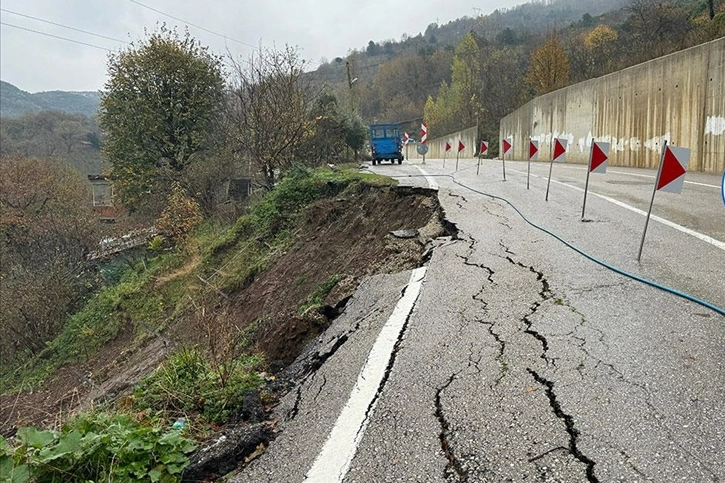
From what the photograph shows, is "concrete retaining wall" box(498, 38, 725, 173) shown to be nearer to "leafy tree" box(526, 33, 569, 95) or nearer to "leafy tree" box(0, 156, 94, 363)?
"leafy tree" box(526, 33, 569, 95)

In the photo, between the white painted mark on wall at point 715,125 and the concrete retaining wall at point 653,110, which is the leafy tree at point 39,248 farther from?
the white painted mark on wall at point 715,125

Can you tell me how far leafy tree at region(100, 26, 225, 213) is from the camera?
27000 millimetres

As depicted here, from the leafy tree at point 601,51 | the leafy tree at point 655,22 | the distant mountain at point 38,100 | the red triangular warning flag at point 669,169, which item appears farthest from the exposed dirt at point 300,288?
the distant mountain at point 38,100

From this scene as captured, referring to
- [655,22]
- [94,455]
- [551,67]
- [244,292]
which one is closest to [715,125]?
[244,292]

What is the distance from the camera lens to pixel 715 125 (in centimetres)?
1470

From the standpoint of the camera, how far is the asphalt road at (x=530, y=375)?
2.43 metres

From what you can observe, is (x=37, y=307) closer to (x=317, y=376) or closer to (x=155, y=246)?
(x=155, y=246)

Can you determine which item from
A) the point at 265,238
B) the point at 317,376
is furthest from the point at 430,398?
the point at 265,238

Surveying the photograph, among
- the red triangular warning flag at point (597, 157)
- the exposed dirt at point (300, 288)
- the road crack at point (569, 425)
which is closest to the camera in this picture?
the road crack at point (569, 425)

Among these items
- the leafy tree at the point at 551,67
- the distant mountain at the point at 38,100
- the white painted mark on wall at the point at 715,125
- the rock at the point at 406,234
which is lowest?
the rock at the point at 406,234

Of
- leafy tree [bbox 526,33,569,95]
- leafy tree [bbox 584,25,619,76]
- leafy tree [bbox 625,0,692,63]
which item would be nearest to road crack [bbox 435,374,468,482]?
leafy tree [bbox 584,25,619,76]

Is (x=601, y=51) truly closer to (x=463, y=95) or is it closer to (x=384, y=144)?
(x=384, y=144)

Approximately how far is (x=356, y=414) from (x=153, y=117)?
90.3 feet

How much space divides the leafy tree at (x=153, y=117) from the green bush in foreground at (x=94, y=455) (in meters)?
25.5
